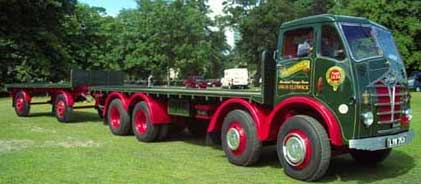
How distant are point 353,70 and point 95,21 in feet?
175

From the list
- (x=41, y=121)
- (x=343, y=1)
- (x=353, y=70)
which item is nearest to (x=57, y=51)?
(x=41, y=121)

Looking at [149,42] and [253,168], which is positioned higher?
[149,42]

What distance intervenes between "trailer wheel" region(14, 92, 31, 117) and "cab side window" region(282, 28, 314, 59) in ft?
48.0

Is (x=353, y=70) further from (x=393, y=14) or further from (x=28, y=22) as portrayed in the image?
(x=393, y=14)

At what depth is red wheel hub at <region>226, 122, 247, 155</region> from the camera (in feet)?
35.1

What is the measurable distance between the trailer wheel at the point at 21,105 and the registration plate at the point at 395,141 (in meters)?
16.1

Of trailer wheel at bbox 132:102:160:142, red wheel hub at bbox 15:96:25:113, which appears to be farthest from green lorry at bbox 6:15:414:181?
red wheel hub at bbox 15:96:25:113

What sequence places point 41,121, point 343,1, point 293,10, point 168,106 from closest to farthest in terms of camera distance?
1. point 168,106
2. point 41,121
3. point 343,1
4. point 293,10

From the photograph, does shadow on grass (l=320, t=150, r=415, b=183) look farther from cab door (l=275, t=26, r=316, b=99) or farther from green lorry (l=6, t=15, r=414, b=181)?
cab door (l=275, t=26, r=316, b=99)

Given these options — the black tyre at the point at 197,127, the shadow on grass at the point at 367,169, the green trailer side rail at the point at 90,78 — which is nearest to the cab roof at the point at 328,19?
the shadow on grass at the point at 367,169

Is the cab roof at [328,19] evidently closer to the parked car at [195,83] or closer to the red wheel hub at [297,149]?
the red wheel hub at [297,149]

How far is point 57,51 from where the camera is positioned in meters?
28.4

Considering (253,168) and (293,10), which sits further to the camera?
(293,10)

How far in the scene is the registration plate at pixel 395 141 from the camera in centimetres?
924
